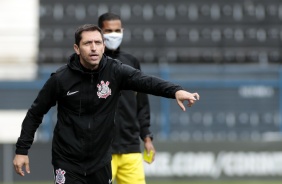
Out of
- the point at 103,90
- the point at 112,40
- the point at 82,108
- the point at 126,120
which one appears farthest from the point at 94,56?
the point at 126,120

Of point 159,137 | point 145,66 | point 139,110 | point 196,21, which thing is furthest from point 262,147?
point 139,110

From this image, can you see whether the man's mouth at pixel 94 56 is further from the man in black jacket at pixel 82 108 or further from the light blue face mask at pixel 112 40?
the light blue face mask at pixel 112 40

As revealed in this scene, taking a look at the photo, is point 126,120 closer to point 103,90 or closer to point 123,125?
point 123,125

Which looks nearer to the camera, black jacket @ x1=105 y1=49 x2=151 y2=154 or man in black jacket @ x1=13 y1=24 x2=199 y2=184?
man in black jacket @ x1=13 y1=24 x2=199 y2=184

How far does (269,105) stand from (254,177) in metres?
2.47

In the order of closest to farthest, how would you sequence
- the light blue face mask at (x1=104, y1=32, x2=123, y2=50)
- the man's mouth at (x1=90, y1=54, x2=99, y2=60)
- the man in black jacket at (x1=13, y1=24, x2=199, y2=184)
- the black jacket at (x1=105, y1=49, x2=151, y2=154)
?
the man's mouth at (x1=90, y1=54, x2=99, y2=60) → the man in black jacket at (x1=13, y1=24, x2=199, y2=184) → the light blue face mask at (x1=104, y1=32, x2=123, y2=50) → the black jacket at (x1=105, y1=49, x2=151, y2=154)

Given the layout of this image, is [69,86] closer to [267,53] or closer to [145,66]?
[145,66]

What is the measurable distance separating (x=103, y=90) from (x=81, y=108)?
21cm

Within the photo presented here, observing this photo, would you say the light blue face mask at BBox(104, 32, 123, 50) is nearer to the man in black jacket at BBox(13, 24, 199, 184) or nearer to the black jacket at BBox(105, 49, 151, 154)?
the black jacket at BBox(105, 49, 151, 154)

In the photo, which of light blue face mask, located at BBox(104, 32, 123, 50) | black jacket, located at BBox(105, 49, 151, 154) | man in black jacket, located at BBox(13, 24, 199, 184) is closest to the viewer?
man in black jacket, located at BBox(13, 24, 199, 184)

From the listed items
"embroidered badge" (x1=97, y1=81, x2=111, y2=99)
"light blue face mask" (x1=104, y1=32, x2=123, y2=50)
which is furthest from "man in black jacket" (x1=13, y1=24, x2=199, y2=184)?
"light blue face mask" (x1=104, y1=32, x2=123, y2=50)

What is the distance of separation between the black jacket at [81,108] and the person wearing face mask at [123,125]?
1387 millimetres

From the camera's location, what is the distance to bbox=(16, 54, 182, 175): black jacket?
616 cm

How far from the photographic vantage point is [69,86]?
6.15 metres
